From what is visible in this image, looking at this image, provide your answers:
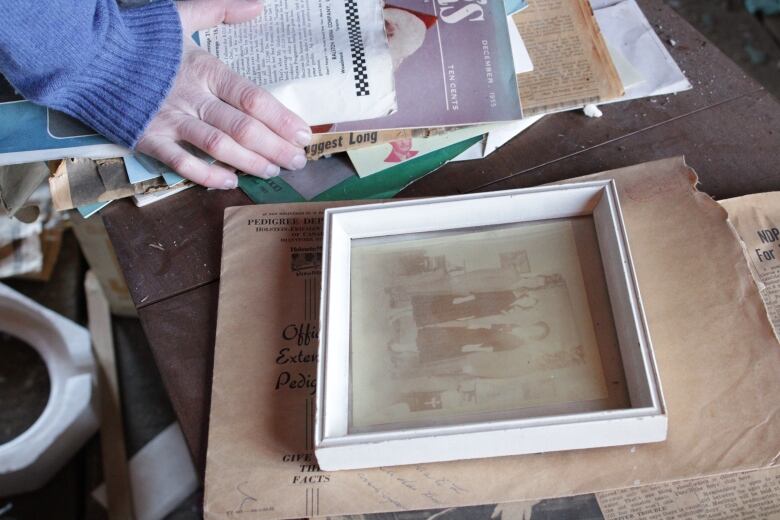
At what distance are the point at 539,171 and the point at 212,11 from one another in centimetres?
40

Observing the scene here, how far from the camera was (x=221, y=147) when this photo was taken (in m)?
0.69

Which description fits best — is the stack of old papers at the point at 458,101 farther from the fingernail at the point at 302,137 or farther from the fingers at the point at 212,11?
the fingers at the point at 212,11

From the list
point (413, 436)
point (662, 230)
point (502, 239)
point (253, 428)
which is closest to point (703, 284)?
point (662, 230)

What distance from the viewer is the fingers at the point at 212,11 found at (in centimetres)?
74

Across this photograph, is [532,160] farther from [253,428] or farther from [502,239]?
[253,428]

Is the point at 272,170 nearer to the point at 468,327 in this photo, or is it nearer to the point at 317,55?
the point at 317,55

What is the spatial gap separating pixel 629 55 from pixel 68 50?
61cm

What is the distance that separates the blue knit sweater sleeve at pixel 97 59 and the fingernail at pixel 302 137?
145 millimetres

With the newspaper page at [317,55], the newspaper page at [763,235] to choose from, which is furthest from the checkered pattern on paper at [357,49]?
the newspaper page at [763,235]

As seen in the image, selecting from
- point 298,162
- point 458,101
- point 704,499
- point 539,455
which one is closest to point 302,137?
point 298,162

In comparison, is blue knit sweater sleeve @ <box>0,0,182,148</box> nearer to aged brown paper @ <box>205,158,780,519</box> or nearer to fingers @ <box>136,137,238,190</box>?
fingers @ <box>136,137,238,190</box>

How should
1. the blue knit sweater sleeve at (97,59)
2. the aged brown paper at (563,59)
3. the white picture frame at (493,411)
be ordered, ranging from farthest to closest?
the aged brown paper at (563,59)
the blue knit sweater sleeve at (97,59)
the white picture frame at (493,411)

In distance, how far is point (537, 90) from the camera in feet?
2.42
